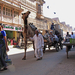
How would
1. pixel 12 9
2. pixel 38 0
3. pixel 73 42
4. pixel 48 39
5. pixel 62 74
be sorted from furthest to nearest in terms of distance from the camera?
pixel 38 0 < pixel 12 9 < pixel 48 39 < pixel 73 42 < pixel 62 74

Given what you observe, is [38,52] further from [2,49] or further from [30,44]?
[30,44]

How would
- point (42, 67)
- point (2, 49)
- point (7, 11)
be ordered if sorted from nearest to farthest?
point (2, 49) < point (42, 67) < point (7, 11)

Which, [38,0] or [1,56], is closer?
[1,56]

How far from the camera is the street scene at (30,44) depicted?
12.1ft

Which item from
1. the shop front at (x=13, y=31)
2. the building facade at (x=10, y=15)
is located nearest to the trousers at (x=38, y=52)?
the building facade at (x=10, y=15)

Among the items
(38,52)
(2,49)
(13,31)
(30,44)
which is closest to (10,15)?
(13,31)

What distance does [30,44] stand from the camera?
15195 mm

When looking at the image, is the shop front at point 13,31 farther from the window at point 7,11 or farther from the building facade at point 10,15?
the window at point 7,11

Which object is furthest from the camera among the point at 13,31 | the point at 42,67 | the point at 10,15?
the point at 13,31

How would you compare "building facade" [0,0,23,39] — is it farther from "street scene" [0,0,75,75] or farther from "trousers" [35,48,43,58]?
"trousers" [35,48,43,58]

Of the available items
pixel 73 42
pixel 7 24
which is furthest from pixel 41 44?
pixel 7 24

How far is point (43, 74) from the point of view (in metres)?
3.23

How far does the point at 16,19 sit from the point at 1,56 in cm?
1359

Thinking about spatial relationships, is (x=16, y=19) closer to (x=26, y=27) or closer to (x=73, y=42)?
(x=26, y=27)
